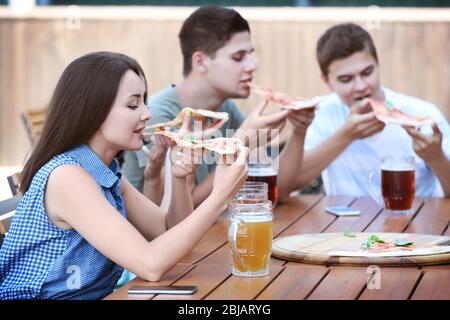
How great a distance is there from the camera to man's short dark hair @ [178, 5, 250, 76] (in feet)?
14.5

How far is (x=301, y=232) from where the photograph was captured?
3316mm

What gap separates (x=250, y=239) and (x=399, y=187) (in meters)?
1.26

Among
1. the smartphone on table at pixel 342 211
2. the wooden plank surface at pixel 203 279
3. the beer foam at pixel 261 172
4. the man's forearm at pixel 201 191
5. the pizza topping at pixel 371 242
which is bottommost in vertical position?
the smartphone on table at pixel 342 211

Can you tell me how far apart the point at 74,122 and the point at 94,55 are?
0.79 ft

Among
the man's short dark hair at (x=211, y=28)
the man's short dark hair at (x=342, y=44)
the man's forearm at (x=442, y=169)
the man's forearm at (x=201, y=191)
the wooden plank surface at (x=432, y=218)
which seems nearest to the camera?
the wooden plank surface at (x=432, y=218)

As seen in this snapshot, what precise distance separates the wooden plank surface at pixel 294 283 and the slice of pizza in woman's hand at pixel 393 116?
4.94 ft

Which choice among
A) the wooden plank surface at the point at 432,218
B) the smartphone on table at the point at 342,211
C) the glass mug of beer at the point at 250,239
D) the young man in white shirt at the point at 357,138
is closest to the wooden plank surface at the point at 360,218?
the smartphone on table at the point at 342,211

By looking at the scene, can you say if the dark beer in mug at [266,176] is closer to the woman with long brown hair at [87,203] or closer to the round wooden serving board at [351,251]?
the round wooden serving board at [351,251]

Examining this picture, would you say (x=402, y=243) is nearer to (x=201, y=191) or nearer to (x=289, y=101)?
(x=201, y=191)

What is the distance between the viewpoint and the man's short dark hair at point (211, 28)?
4.43 meters

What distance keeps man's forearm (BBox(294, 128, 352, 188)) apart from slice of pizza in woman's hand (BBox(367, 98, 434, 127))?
19 centimetres

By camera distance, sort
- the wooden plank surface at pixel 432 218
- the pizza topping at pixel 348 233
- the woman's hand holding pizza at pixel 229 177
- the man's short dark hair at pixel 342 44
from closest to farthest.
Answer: the woman's hand holding pizza at pixel 229 177, the pizza topping at pixel 348 233, the wooden plank surface at pixel 432 218, the man's short dark hair at pixel 342 44
